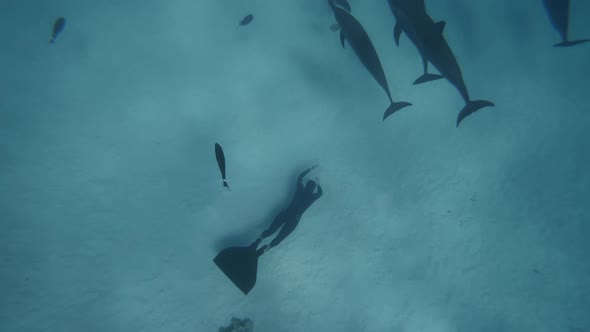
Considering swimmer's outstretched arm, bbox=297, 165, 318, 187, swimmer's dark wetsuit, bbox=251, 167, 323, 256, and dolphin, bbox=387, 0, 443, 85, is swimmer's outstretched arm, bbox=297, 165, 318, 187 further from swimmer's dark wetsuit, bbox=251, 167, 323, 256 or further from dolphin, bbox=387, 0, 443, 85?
dolphin, bbox=387, 0, 443, 85

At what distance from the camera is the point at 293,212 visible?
507cm

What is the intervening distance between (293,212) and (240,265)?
112 centimetres

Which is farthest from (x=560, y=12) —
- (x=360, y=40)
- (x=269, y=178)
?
(x=269, y=178)

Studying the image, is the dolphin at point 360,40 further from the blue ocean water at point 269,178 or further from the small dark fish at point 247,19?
the small dark fish at point 247,19

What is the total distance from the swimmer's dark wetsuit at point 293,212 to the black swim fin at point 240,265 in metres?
0.24

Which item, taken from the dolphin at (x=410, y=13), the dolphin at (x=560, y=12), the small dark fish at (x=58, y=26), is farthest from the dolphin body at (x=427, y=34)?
the small dark fish at (x=58, y=26)

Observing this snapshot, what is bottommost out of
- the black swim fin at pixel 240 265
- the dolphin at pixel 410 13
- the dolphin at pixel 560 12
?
the black swim fin at pixel 240 265

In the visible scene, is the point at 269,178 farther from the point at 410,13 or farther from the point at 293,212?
the point at 410,13

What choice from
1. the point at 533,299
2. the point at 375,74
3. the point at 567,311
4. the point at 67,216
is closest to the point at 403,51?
the point at 375,74

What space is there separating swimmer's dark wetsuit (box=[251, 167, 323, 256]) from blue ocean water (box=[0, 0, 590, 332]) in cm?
40

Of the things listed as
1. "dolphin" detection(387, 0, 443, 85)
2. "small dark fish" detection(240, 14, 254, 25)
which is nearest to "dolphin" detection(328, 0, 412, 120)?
"dolphin" detection(387, 0, 443, 85)

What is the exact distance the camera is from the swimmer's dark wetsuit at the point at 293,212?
16.5ft

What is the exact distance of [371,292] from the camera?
18.5 feet

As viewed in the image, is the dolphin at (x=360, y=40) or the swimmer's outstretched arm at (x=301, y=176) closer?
the dolphin at (x=360, y=40)
